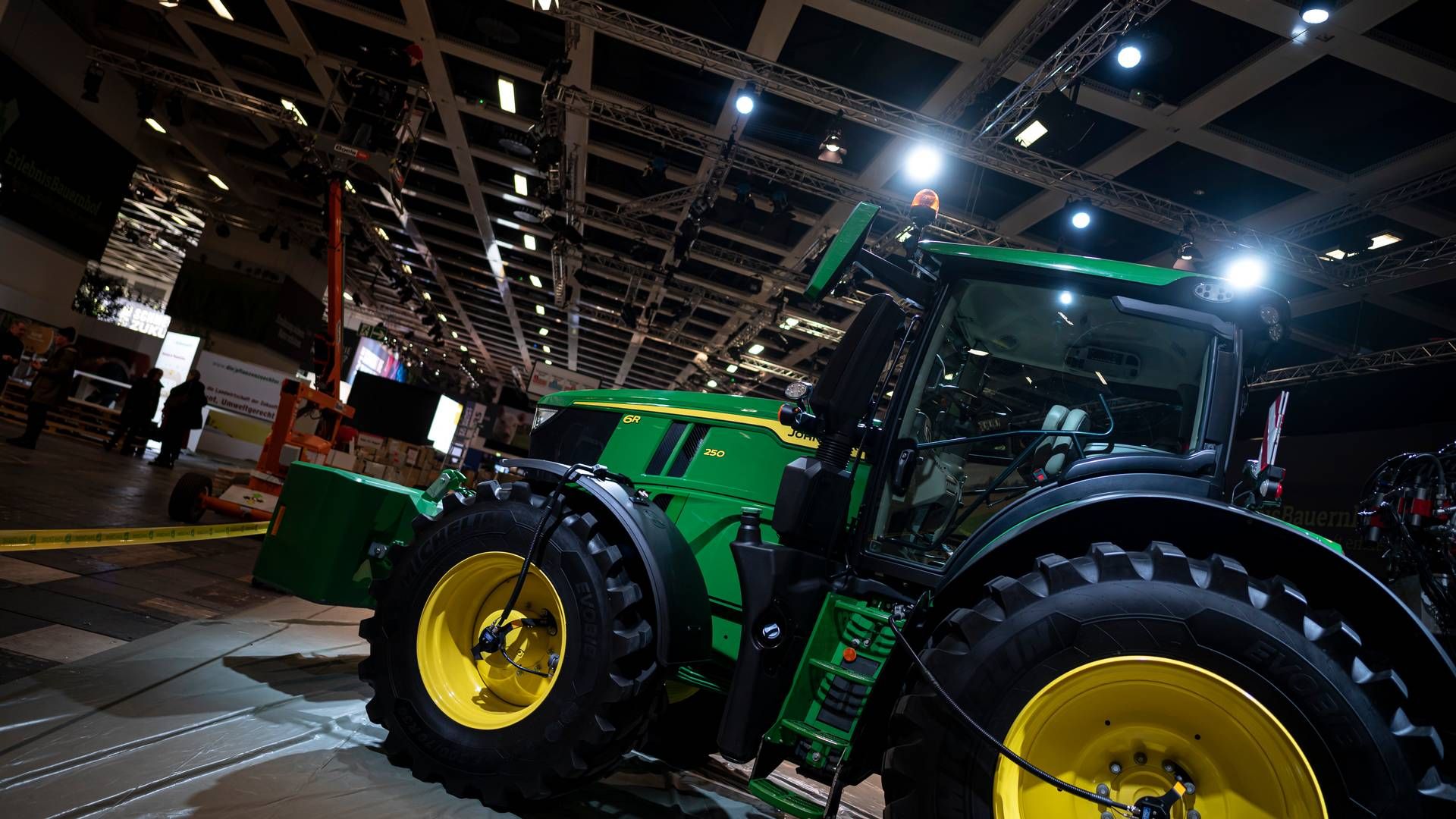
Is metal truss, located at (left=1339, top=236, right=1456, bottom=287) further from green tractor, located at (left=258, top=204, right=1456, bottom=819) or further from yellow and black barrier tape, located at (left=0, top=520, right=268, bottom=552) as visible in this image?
yellow and black barrier tape, located at (left=0, top=520, right=268, bottom=552)

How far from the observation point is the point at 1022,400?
296 cm

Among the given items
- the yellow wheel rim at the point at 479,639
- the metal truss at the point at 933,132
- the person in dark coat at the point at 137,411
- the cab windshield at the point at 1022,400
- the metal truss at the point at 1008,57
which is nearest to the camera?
the cab windshield at the point at 1022,400

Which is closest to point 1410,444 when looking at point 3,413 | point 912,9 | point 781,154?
point 912,9

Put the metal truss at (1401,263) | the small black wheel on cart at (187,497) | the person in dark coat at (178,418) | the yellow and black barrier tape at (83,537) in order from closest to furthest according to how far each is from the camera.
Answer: the yellow and black barrier tape at (83,537) < the small black wheel on cart at (187,497) < the metal truss at (1401,263) < the person in dark coat at (178,418)

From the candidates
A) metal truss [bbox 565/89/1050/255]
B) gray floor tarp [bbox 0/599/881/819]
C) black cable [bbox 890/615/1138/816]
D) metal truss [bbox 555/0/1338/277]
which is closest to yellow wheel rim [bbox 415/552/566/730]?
gray floor tarp [bbox 0/599/881/819]

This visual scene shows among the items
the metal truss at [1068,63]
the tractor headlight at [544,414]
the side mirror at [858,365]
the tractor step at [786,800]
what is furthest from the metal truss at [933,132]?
the tractor step at [786,800]

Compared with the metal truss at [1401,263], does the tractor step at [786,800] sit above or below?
below

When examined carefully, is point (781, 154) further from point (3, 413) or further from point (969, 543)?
point (3, 413)

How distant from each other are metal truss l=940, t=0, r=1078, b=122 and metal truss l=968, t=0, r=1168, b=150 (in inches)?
9.3

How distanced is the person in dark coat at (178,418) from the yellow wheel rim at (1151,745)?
47.4 ft

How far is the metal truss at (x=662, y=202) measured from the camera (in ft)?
43.0

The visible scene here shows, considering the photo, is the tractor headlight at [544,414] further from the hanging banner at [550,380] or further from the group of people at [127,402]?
the hanging banner at [550,380]

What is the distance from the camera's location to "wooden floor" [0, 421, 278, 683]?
3611 mm

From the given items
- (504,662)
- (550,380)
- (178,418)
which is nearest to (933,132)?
(504,662)
